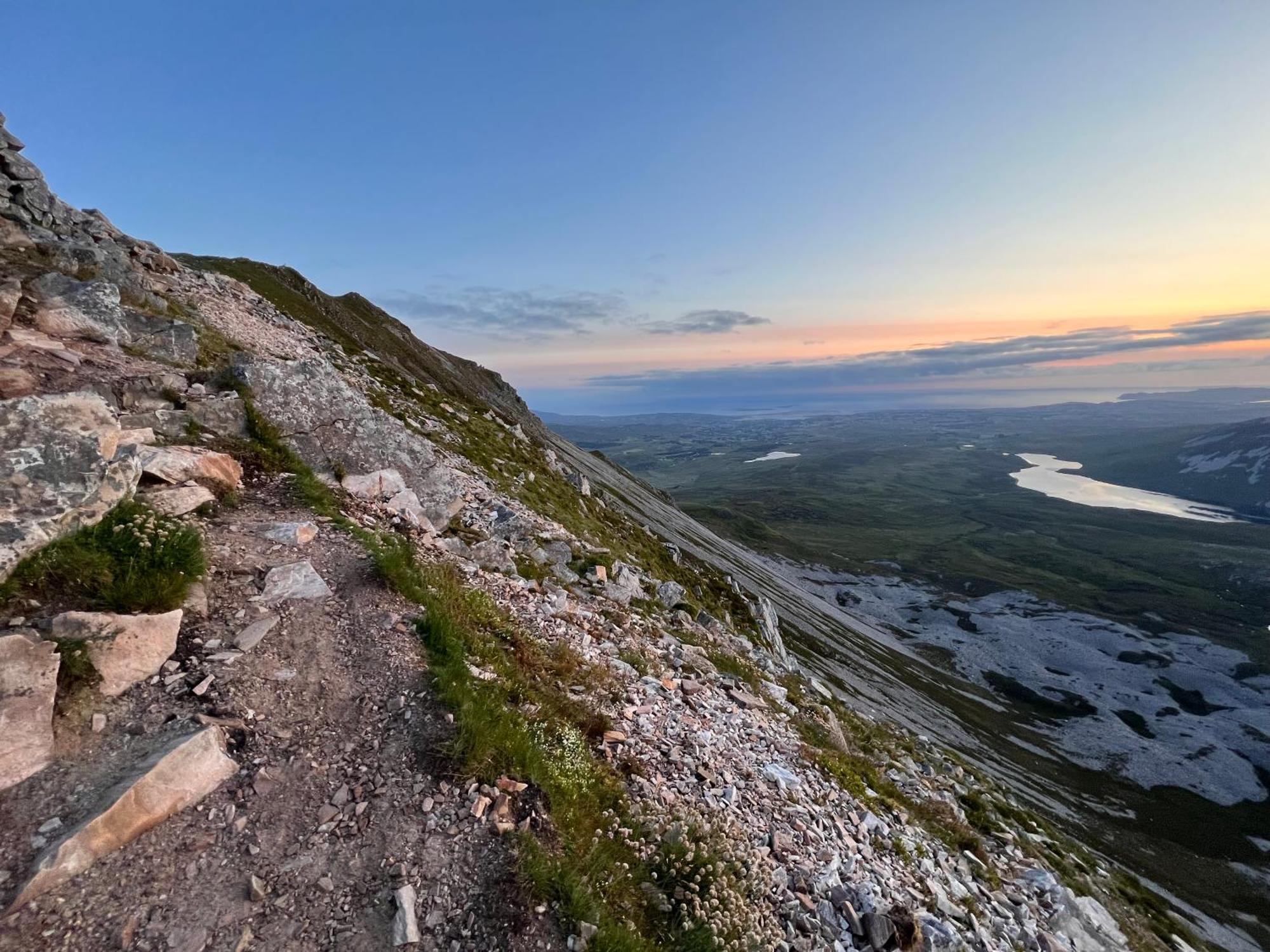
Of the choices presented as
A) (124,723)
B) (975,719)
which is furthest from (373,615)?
(975,719)

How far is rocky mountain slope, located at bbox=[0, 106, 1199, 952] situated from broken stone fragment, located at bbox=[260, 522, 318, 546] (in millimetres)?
58

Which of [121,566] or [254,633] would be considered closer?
[121,566]

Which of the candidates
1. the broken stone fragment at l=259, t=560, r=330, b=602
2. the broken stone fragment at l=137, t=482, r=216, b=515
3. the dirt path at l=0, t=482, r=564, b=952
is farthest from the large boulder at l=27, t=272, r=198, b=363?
the dirt path at l=0, t=482, r=564, b=952

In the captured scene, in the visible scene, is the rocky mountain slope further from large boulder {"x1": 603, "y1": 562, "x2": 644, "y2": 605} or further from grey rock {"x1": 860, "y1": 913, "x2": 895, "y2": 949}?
large boulder {"x1": 603, "y1": 562, "x2": 644, "y2": 605}

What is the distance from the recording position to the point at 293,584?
9.67m

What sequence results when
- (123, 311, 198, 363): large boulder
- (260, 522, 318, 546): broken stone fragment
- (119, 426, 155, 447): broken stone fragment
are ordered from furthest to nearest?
(123, 311, 198, 363): large boulder, (119, 426, 155, 447): broken stone fragment, (260, 522, 318, 546): broken stone fragment

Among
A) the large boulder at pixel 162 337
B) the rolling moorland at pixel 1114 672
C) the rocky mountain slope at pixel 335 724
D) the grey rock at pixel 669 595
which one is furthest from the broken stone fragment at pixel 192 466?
the rolling moorland at pixel 1114 672

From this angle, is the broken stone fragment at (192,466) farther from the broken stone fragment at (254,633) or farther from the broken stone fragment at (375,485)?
the broken stone fragment at (254,633)

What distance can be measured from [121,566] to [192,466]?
3.98 metres

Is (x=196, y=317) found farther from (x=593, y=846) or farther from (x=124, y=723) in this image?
(x=593, y=846)

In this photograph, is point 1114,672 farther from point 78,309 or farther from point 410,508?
point 78,309

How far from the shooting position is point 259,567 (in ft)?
31.9

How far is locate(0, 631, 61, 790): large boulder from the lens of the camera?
5.90 m

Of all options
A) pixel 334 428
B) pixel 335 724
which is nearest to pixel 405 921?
pixel 335 724
